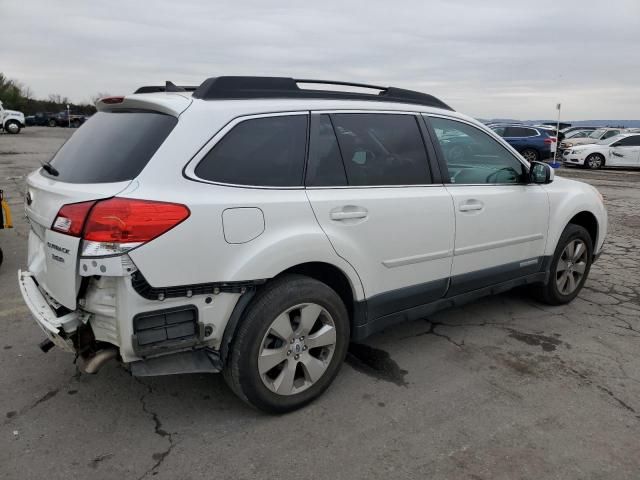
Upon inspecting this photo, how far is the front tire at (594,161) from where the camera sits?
20.7m

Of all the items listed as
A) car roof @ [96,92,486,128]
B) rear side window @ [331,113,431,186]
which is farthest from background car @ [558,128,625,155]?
car roof @ [96,92,486,128]

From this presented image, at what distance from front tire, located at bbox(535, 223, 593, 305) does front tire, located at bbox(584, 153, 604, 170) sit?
1810 cm

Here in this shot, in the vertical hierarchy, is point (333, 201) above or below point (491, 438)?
above

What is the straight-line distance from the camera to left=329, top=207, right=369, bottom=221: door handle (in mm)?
2951

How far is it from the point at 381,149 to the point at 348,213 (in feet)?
1.89

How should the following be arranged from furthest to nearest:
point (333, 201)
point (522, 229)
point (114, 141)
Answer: point (522, 229) → point (333, 201) → point (114, 141)

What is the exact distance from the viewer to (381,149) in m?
3.34

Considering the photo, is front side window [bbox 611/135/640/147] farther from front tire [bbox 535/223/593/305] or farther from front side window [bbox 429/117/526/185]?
front side window [bbox 429/117/526/185]

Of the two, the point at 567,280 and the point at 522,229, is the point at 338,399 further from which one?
the point at 567,280

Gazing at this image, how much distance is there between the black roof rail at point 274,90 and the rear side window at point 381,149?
14 cm

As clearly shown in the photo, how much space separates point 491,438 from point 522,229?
6.13 feet

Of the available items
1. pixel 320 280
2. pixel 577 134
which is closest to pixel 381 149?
pixel 320 280

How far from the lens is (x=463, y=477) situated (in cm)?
247

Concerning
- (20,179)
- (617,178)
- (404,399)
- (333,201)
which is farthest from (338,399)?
(617,178)
